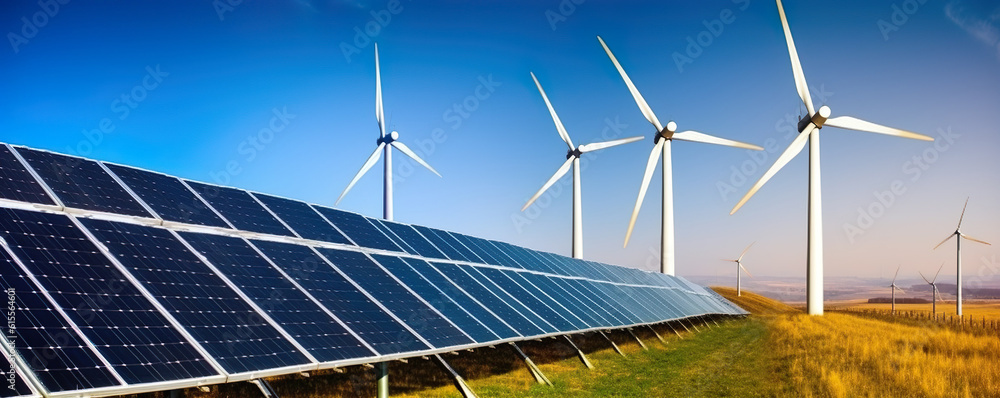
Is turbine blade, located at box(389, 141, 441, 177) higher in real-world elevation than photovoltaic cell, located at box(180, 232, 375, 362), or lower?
higher

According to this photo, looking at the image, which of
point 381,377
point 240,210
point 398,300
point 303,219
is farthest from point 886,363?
point 240,210

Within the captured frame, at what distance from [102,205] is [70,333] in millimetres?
6336

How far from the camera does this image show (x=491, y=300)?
28188 millimetres

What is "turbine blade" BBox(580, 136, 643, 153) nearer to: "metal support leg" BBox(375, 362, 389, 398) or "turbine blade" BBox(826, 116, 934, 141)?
"turbine blade" BBox(826, 116, 934, 141)

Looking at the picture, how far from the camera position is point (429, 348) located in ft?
64.4

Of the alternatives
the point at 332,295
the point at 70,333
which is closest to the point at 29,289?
the point at 70,333

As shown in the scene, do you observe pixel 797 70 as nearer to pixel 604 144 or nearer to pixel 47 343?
pixel 604 144

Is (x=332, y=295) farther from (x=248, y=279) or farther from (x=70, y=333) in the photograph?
(x=70, y=333)

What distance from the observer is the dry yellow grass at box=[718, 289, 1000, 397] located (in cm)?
2459

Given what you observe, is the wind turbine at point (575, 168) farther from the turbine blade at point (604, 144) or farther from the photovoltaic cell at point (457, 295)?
the photovoltaic cell at point (457, 295)

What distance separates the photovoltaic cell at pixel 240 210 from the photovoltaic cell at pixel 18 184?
18.0 feet

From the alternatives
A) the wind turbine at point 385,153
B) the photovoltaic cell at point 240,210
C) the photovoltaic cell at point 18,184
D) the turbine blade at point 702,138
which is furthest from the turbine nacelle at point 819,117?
the photovoltaic cell at point 18,184

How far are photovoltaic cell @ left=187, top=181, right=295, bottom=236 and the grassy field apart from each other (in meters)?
4.66

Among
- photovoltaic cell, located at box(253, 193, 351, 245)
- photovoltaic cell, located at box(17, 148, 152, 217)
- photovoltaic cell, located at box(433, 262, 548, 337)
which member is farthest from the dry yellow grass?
photovoltaic cell, located at box(17, 148, 152, 217)
